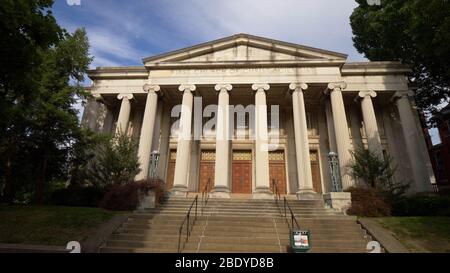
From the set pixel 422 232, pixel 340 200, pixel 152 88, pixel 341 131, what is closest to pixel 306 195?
pixel 340 200

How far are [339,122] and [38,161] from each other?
1805cm

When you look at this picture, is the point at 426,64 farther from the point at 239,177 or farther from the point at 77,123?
the point at 77,123

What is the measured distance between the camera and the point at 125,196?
12914mm

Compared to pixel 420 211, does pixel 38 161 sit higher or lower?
higher

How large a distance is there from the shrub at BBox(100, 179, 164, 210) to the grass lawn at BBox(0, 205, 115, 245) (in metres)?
1.08

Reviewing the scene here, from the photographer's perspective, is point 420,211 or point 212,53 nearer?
point 420,211

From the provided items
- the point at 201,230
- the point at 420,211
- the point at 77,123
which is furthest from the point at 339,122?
the point at 77,123

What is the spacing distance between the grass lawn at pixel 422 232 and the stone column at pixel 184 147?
10119mm

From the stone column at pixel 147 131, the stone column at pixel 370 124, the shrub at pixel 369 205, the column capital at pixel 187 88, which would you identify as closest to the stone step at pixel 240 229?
the shrub at pixel 369 205

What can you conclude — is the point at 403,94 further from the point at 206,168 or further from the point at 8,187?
the point at 8,187

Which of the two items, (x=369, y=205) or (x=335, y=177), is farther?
(x=335, y=177)

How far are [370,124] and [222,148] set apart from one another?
1005 centimetres

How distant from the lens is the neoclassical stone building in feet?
55.7

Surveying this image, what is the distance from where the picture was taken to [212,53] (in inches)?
774
